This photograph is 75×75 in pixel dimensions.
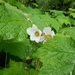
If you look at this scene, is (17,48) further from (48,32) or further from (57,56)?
(57,56)

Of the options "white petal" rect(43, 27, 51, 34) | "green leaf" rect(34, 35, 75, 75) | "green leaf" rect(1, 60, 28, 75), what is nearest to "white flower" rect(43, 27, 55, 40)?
"white petal" rect(43, 27, 51, 34)

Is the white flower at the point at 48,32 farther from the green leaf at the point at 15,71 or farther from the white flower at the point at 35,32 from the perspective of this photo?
the green leaf at the point at 15,71

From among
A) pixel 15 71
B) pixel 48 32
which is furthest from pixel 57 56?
pixel 15 71

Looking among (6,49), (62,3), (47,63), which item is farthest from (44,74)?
(62,3)

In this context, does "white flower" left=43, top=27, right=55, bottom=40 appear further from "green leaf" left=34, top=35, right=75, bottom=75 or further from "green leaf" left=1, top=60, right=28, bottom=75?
"green leaf" left=1, top=60, right=28, bottom=75

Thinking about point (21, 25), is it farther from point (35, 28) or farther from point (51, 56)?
point (51, 56)

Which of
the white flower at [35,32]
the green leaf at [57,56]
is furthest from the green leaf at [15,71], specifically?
the green leaf at [57,56]
